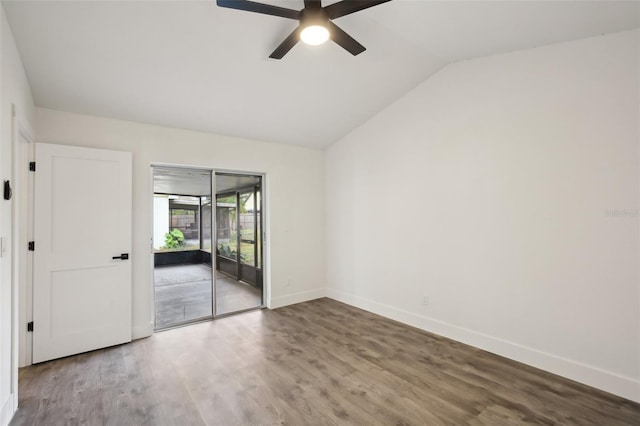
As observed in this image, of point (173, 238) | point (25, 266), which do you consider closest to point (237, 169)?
point (173, 238)

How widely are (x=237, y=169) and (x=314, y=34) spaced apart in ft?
8.49

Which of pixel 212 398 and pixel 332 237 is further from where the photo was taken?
pixel 332 237

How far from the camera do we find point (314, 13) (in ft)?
6.63

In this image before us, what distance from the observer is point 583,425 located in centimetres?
203

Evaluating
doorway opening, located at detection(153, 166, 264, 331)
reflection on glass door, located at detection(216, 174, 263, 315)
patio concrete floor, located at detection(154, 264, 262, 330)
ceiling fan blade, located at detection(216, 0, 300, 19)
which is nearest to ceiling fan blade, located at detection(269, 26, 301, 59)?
ceiling fan blade, located at detection(216, 0, 300, 19)

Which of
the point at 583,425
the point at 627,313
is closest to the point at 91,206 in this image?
the point at 583,425

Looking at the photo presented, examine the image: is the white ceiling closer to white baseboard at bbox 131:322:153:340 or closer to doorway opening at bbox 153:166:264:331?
doorway opening at bbox 153:166:264:331

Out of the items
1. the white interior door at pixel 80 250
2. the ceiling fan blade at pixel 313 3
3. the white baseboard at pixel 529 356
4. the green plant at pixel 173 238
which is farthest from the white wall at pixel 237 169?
the ceiling fan blade at pixel 313 3

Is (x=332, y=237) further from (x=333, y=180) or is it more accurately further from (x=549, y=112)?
(x=549, y=112)

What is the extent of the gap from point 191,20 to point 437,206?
3.15 metres

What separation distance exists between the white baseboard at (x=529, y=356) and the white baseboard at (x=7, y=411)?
379 cm

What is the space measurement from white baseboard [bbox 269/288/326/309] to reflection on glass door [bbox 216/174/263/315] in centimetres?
27

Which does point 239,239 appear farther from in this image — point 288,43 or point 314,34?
point 314,34

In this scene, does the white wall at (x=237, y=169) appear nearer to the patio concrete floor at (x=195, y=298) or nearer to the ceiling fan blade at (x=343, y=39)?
the patio concrete floor at (x=195, y=298)
